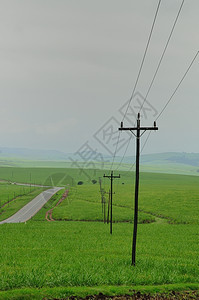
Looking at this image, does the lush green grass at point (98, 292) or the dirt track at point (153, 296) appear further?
the dirt track at point (153, 296)

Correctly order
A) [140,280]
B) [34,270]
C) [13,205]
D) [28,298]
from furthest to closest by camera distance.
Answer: [13,205] < [34,270] < [140,280] < [28,298]

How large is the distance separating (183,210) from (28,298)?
64.2m

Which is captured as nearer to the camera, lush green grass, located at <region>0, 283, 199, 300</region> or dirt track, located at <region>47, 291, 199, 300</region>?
lush green grass, located at <region>0, 283, 199, 300</region>

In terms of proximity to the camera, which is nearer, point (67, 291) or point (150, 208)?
point (67, 291)

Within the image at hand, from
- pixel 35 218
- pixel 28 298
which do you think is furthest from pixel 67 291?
pixel 35 218

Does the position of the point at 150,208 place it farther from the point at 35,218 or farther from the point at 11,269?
the point at 11,269

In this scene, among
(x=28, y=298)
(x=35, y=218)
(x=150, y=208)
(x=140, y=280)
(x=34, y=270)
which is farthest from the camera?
(x=150, y=208)

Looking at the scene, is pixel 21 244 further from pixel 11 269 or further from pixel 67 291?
pixel 67 291

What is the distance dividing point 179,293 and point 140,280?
1.97 meters

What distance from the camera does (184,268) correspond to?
15.8 m

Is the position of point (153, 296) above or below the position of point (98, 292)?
below

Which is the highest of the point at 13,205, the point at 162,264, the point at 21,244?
the point at 162,264

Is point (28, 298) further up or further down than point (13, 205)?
further up

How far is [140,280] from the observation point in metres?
13.1
